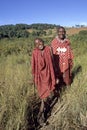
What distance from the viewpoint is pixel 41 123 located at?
19.3ft

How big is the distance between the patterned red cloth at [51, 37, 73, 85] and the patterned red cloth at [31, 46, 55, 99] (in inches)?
39.0

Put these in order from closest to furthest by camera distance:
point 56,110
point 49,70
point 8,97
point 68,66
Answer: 1. point 8,97
2. point 56,110
3. point 49,70
4. point 68,66

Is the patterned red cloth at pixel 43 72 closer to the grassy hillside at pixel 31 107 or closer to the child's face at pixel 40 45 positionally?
the child's face at pixel 40 45

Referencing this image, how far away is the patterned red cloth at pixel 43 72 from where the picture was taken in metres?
6.39

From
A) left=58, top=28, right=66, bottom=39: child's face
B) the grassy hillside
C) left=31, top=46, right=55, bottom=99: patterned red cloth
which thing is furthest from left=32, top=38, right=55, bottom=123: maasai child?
left=58, top=28, right=66, bottom=39: child's face

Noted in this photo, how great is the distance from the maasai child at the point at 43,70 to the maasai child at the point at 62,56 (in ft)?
3.24

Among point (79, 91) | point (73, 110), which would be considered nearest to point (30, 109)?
point (73, 110)

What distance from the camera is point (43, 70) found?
643cm

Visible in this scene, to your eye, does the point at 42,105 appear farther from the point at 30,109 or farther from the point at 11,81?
the point at 11,81

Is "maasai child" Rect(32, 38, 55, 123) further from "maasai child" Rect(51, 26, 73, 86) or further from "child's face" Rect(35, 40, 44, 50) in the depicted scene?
"maasai child" Rect(51, 26, 73, 86)

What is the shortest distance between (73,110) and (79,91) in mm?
1038

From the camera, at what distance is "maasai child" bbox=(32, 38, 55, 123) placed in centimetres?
639

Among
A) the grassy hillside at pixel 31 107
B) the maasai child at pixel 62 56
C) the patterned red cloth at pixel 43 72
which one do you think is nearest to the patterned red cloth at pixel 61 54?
the maasai child at pixel 62 56

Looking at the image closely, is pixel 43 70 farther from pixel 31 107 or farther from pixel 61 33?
pixel 61 33
